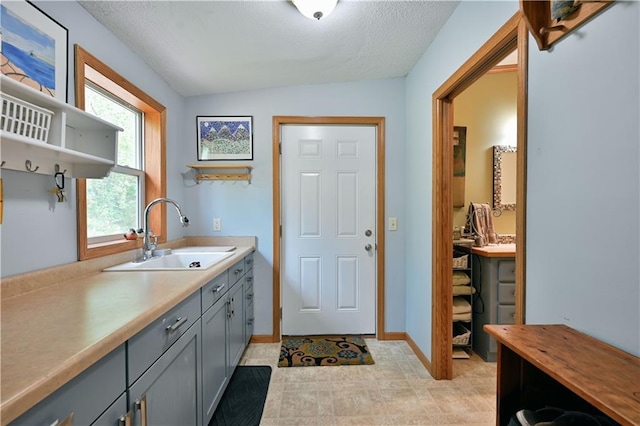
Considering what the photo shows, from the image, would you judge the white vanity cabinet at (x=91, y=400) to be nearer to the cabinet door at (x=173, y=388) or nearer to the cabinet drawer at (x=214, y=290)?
the cabinet door at (x=173, y=388)

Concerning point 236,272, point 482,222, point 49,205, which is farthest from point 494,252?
point 49,205

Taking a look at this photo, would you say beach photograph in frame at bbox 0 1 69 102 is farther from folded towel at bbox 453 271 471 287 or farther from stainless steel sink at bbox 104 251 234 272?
folded towel at bbox 453 271 471 287

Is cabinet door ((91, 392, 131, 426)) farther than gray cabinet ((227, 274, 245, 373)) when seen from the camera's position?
No

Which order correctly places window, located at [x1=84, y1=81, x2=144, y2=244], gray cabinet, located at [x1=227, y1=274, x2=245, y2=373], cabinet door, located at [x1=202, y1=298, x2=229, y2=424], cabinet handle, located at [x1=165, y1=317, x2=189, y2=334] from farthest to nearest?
gray cabinet, located at [x1=227, y1=274, x2=245, y2=373] → window, located at [x1=84, y1=81, x2=144, y2=244] → cabinet door, located at [x1=202, y1=298, x2=229, y2=424] → cabinet handle, located at [x1=165, y1=317, x2=189, y2=334]

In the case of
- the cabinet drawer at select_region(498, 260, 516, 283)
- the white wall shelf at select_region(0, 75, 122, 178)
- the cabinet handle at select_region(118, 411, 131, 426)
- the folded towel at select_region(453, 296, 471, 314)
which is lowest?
the folded towel at select_region(453, 296, 471, 314)

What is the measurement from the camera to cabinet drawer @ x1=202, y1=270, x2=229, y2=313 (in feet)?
4.83

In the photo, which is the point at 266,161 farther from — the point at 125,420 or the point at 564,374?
the point at 564,374

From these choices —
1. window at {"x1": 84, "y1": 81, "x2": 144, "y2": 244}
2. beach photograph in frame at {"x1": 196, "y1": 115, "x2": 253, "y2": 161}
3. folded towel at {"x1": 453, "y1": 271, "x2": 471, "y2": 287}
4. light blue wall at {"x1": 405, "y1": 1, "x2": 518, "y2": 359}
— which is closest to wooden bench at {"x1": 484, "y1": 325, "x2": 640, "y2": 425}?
light blue wall at {"x1": 405, "y1": 1, "x2": 518, "y2": 359}

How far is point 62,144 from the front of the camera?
42.3 inches

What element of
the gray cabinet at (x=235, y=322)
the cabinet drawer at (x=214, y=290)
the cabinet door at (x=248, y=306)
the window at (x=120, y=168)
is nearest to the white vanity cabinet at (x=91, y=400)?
the cabinet drawer at (x=214, y=290)

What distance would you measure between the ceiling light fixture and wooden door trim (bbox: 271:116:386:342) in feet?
3.64

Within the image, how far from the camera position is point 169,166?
95.3 inches

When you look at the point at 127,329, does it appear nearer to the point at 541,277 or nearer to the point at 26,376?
the point at 26,376

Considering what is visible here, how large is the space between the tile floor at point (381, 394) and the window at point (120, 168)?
54.6 inches
